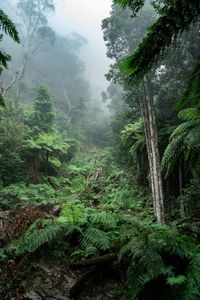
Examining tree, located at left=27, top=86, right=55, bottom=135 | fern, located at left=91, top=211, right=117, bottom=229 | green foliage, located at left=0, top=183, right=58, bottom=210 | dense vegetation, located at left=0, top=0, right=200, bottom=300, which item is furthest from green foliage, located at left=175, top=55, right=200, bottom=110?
tree, located at left=27, top=86, right=55, bottom=135

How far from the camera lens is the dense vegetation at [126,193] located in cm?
142

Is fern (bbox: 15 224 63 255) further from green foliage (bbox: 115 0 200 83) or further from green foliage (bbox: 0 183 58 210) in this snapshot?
green foliage (bbox: 0 183 58 210)

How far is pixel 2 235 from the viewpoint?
3719 millimetres

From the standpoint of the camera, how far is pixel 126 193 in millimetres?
8211

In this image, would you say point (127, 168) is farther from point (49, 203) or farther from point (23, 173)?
point (23, 173)

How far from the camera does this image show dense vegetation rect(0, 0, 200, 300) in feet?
4.67

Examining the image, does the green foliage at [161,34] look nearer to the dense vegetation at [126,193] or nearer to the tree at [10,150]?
the dense vegetation at [126,193]

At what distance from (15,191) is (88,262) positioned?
6158 millimetres

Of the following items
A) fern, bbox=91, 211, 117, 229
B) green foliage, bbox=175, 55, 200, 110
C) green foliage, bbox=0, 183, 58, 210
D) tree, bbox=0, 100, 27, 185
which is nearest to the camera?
green foliage, bbox=175, 55, 200, 110

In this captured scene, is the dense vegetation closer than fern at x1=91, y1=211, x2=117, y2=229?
Yes

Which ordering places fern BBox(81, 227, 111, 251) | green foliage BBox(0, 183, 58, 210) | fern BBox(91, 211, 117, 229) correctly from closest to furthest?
1. fern BBox(81, 227, 111, 251)
2. fern BBox(91, 211, 117, 229)
3. green foliage BBox(0, 183, 58, 210)

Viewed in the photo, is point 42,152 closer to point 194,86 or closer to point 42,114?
point 42,114

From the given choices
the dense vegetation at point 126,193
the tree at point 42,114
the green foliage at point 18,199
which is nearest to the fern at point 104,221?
the dense vegetation at point 126,193

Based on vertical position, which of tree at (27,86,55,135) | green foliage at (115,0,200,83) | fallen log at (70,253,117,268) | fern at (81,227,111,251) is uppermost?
tree at (27,86,55,135)
